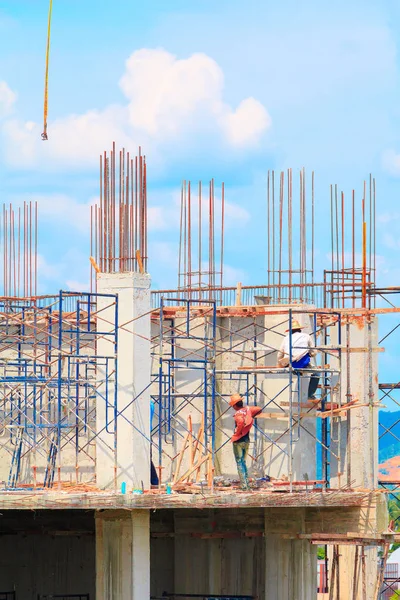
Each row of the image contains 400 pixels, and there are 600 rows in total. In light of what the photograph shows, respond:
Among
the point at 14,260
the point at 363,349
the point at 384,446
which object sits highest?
the point at 14,260

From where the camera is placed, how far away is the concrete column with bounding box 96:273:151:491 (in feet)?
69.9

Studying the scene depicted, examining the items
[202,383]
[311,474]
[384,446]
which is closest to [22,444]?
[202,383]

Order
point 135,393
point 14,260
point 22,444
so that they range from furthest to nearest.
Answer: point 14,260 < point 22,444 < point 135,393

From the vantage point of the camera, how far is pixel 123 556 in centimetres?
2148

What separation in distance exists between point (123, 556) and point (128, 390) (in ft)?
9.21

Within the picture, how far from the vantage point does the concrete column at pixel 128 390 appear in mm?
21297

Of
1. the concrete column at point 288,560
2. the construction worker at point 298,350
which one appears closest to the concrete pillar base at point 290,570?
the concrete column at point 288,560

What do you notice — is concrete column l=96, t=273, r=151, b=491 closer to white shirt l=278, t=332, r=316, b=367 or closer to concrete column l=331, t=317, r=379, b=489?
white shirt l=278, t=332, r=316, b=367

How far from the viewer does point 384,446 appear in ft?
581

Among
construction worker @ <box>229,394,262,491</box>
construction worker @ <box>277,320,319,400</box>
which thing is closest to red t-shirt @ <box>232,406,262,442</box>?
construction worker @ <box>229,394,262,491</box>

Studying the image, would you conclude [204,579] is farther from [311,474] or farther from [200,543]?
[311,474]

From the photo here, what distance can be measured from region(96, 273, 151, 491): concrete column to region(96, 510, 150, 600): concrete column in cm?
70

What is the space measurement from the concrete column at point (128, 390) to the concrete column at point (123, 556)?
70cm

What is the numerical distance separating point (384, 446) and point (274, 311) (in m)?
155
